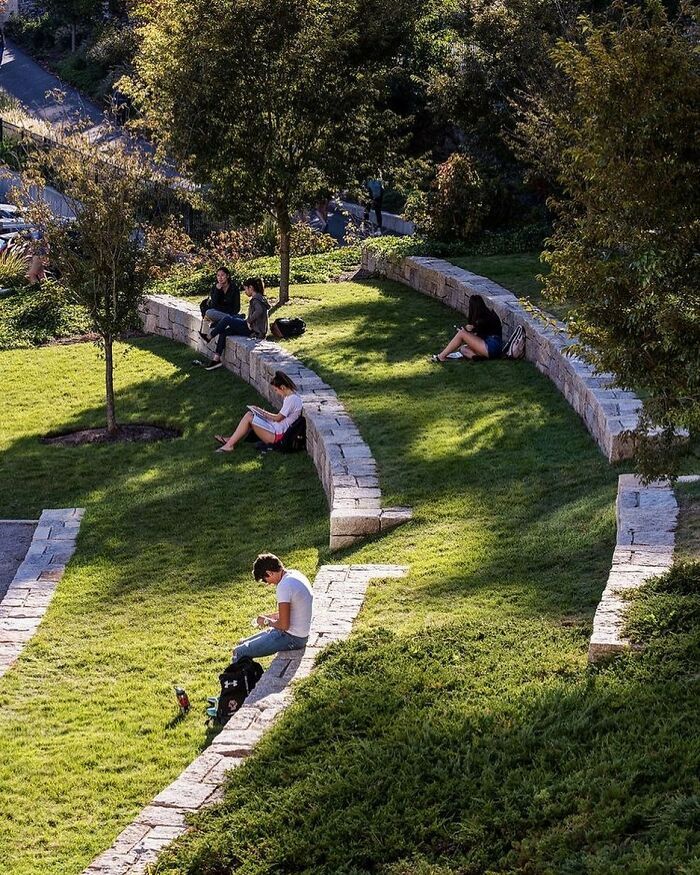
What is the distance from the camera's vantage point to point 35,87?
55.2 m

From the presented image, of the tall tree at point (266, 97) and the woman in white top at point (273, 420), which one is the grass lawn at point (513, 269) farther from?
the woman in white top at point (273, 420)

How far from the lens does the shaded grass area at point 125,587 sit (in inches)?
321

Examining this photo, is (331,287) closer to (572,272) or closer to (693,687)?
(572,272)

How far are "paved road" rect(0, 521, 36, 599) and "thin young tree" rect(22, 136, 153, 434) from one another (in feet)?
9.86

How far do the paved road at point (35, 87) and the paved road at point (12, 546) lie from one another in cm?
3669

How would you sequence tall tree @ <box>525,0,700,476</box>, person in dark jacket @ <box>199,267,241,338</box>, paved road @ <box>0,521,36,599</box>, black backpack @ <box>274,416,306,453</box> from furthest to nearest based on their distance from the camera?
person in dark jacket @ <box>199,267,241,338</box>
black backpack @ <box>274,416,306,453</box>
paved road @ <box>0,521,36,599</box>
tall tree @ <box>525,0,700,476</box>

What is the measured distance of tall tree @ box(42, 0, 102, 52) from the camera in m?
57.1

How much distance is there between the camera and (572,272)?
8242mm

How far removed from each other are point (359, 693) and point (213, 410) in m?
9.67

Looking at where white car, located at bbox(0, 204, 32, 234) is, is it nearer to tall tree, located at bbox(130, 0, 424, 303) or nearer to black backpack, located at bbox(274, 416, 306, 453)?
tall tree, located at bbox(130, 0, 424, 303)

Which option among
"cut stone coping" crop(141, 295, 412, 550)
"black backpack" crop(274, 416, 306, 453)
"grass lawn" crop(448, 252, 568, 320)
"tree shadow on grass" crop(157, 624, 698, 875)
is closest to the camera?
"tree shadow on grass" crop(157, 624, 698, 875)

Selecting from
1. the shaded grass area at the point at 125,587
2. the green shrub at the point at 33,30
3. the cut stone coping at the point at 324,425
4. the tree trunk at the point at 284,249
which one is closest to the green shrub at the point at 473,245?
the tree trunk at the point at 284,249

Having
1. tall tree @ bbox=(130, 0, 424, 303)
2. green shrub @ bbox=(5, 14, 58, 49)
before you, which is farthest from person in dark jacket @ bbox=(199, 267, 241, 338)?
green shrub @ bbox=(5, 14, 58, 49)

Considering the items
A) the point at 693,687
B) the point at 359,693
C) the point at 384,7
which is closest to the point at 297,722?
the point at 359,693
